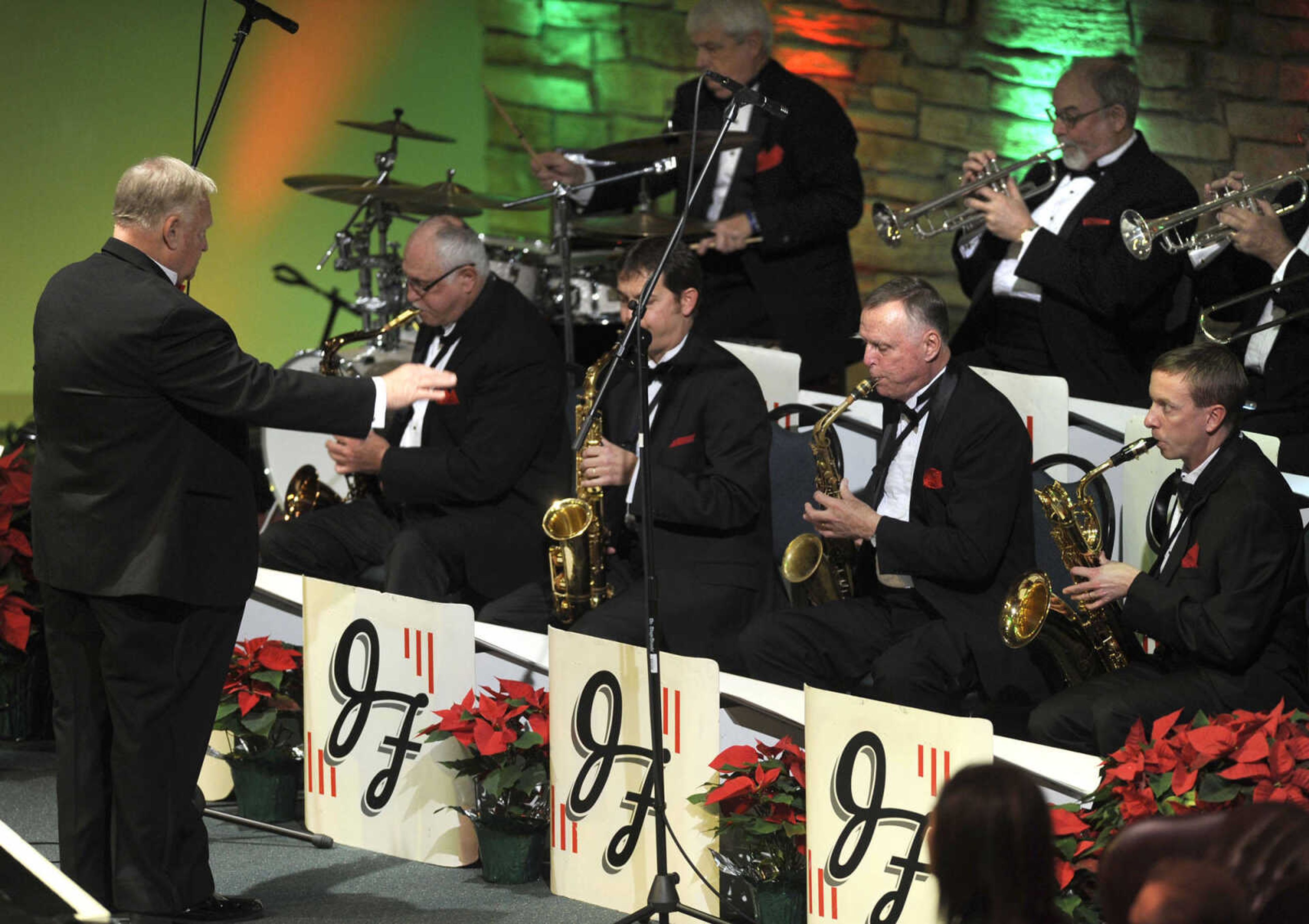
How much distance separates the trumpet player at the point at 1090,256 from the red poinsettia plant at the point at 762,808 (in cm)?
212

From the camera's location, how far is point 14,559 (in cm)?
502

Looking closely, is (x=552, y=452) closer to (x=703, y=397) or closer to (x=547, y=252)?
(x=703, y=397)

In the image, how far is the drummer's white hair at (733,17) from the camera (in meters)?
6.04

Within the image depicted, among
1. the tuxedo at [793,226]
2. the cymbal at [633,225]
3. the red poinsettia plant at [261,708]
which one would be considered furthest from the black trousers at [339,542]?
the tuxedo at [793,226]

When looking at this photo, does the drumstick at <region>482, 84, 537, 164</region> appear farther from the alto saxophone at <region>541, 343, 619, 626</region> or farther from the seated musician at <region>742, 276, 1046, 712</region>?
the seated musician at <region>742, 276, 1046, 712</region>

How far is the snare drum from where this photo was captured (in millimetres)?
7094

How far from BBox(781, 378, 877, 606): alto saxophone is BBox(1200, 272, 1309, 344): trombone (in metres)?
1.08

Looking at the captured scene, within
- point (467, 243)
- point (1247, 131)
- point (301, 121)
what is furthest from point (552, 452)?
point (1247, 131)

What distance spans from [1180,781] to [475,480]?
2.46 metres

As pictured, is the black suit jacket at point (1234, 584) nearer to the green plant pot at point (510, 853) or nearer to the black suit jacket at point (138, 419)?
the green plant pot at point (510, 853)

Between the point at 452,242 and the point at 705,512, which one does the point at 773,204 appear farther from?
the point at 705,512

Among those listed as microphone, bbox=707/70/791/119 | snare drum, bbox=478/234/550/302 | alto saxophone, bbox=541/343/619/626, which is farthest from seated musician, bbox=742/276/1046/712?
snare drum, bbox=478/234/550/302

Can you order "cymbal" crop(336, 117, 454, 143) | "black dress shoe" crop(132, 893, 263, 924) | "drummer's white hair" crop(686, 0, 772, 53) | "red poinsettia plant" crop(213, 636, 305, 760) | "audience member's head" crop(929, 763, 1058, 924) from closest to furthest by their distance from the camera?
"audience member's head" crop(929, 763, 1058, 924)
"black dress shoe" crop(132, 893, 263, 924)
"red poinsettia plant" crop(213, 636, 305, 760)
"drummer's white hair" crop(686, 0, 772, 53)
"cymbal" crop(336, 117, 454, 143)

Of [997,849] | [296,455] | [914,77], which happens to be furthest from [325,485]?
[997,849]
